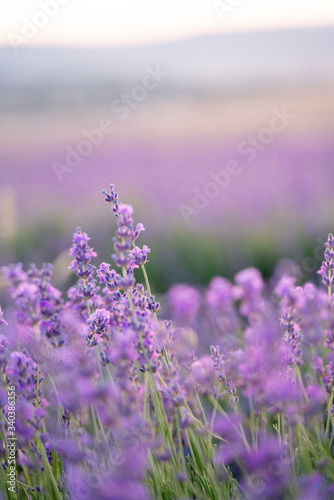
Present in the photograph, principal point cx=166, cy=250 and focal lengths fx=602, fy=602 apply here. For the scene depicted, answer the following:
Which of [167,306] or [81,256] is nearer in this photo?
[81,256]

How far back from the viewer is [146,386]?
5.28ft

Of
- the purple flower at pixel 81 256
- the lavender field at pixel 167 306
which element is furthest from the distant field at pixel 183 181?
the purple flower at pixel 81 256

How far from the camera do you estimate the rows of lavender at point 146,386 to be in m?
1.18

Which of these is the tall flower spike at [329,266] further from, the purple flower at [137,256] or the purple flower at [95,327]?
the purple flower at [95,327]

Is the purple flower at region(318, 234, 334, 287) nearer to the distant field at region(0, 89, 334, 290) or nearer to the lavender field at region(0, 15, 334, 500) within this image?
the lavender field at region(0, 15, 334, 500)

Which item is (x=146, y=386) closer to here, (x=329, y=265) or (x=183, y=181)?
(x=329, y=265)

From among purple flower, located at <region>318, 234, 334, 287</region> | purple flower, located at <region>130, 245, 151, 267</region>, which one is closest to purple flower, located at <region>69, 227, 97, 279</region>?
purple flower, located at <region>130, 245, 151, 267</region>

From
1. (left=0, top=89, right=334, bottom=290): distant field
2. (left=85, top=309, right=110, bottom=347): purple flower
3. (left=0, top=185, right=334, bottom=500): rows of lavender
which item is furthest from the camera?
(left=0, top=89, right=334, bottom=290): distant field

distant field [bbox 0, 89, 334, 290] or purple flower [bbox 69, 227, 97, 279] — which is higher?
distant field [bbox 0, 89, 334, 290]

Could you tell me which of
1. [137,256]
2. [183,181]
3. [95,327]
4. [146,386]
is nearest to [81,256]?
[137,256]

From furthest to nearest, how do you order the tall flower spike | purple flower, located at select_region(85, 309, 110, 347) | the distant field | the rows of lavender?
the distant field → the tall flower spike → purple flower, located at select_region(85, 309, 110, 347) → the rows of lavender

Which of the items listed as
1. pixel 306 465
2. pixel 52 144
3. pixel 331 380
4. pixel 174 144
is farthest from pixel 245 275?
pixel 52 144

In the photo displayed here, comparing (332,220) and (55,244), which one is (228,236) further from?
(55,244)

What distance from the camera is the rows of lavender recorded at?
3.88 ft
